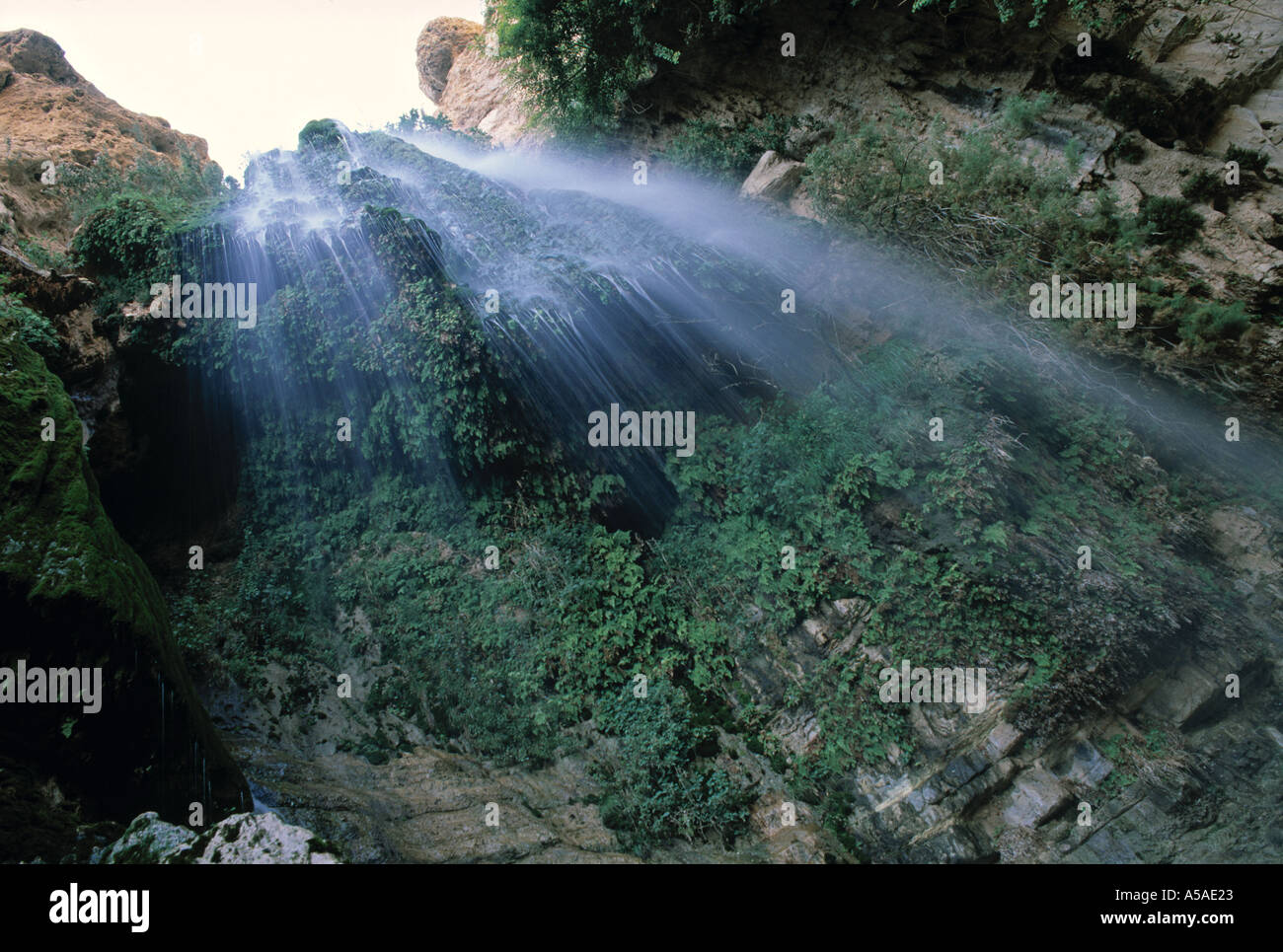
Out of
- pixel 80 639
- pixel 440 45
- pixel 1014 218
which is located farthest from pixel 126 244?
pixel 440 45

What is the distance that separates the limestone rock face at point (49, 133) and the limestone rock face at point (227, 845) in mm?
10607

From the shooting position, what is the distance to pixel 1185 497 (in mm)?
6945

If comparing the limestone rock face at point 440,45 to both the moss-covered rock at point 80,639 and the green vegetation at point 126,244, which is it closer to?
the green vegetation at point 126,244

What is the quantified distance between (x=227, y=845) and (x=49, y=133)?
15112 mm

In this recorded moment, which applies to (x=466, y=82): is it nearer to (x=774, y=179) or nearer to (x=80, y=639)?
(x=774, y=179)

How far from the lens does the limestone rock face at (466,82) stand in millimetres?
18469

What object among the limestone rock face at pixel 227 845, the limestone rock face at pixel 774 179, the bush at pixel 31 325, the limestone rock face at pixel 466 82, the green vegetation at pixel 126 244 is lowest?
the limestone rock face at pixel 227 845

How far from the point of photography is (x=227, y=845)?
3.78 meters

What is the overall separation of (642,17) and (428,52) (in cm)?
1789

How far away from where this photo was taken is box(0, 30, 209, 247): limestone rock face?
9.73 m

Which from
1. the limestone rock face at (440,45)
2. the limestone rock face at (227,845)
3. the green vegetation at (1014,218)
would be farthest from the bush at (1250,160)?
the limestone rock face at (440,45)

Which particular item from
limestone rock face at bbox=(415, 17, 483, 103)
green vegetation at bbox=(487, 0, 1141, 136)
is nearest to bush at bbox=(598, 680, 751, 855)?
green vegetation at bbox=(487, 0, 1141, 136)
